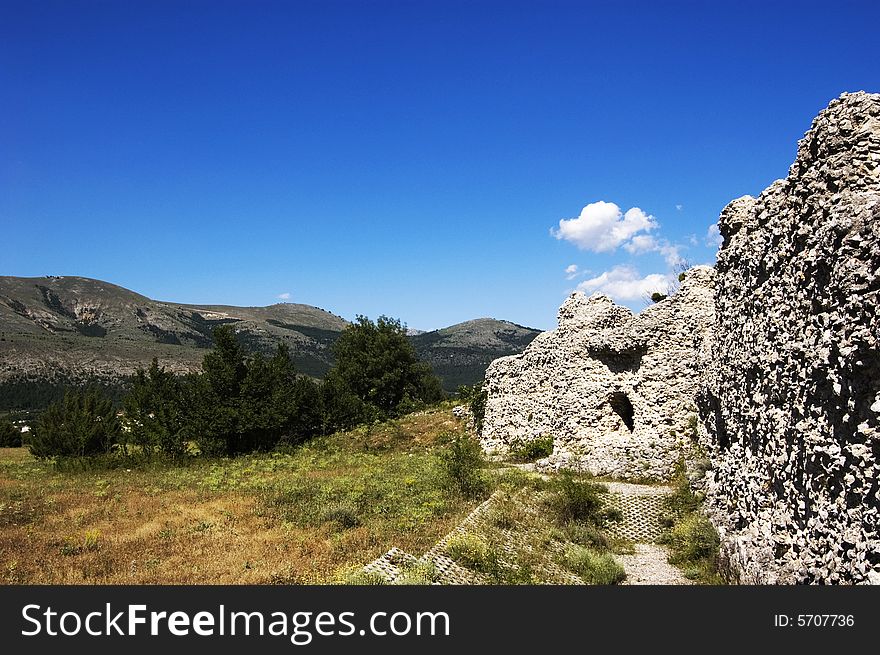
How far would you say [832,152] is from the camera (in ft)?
22.9

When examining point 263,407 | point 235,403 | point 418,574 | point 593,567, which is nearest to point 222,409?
point 235,403

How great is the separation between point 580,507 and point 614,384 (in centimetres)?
676

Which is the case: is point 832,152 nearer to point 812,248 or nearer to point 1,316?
point 812,248

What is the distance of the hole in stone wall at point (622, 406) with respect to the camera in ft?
58.6

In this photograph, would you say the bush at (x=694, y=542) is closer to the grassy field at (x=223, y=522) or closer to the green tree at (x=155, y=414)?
the grassy field at (x=223, y=522)

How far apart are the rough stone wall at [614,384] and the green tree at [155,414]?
18157 millimetres

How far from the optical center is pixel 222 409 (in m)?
28.2

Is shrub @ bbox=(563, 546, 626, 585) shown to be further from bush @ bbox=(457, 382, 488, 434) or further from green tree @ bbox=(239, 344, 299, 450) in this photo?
green tree @ bbox=(239, 344, 299, 450)

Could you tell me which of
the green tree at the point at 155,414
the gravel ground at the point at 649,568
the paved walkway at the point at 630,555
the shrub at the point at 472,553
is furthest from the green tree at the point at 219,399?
the gravel ground at the point at 649,568

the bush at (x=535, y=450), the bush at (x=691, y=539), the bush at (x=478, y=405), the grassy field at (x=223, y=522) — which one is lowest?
the grassy field at (x=223, y=522)

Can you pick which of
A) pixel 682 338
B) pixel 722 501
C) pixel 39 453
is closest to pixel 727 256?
pixel 722 501

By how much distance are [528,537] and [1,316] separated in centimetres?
20577

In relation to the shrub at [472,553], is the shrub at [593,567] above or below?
below

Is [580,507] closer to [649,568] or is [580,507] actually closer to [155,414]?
[649,568]
